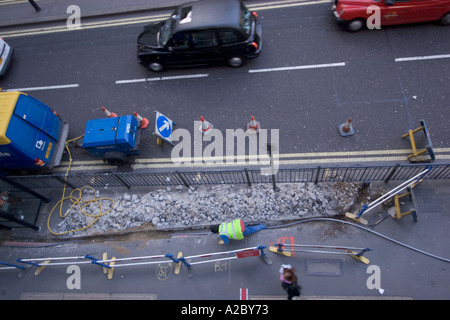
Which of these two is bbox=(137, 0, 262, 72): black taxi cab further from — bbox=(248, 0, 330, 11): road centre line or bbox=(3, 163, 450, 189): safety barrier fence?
bbox=(3, 163, 450, 189): safety barrier fence

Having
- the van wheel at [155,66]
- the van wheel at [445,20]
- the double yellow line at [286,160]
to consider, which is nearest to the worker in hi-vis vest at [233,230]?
the double yellow line at [286,160]

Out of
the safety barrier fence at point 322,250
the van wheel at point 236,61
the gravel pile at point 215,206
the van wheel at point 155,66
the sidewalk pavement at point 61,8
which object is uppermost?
the sidewalk pavement at point 61,8

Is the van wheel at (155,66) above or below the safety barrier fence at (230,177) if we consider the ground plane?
above

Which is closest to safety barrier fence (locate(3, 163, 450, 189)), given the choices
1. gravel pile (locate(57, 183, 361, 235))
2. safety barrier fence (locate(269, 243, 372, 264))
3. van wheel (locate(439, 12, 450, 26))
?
gravel pile (locate(57, 183, 361, 235))

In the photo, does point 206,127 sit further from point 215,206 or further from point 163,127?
point 215,206

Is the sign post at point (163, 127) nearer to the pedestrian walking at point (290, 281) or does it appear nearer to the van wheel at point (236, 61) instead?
the van wheel at point (236, 61)

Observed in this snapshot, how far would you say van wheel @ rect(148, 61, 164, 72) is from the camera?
33.9 ft

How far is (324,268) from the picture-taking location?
7.37m

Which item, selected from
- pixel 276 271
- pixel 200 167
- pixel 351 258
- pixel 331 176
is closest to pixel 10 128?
pixel 200 167

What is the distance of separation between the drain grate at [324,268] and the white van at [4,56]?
500 inches

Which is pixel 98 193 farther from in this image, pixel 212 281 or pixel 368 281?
pixel 368 281

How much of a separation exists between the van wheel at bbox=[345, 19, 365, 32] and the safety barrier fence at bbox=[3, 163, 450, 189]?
5.14 meters

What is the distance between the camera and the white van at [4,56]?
11.4m

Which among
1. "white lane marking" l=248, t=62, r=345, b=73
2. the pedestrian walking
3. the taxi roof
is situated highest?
the taxi roof
